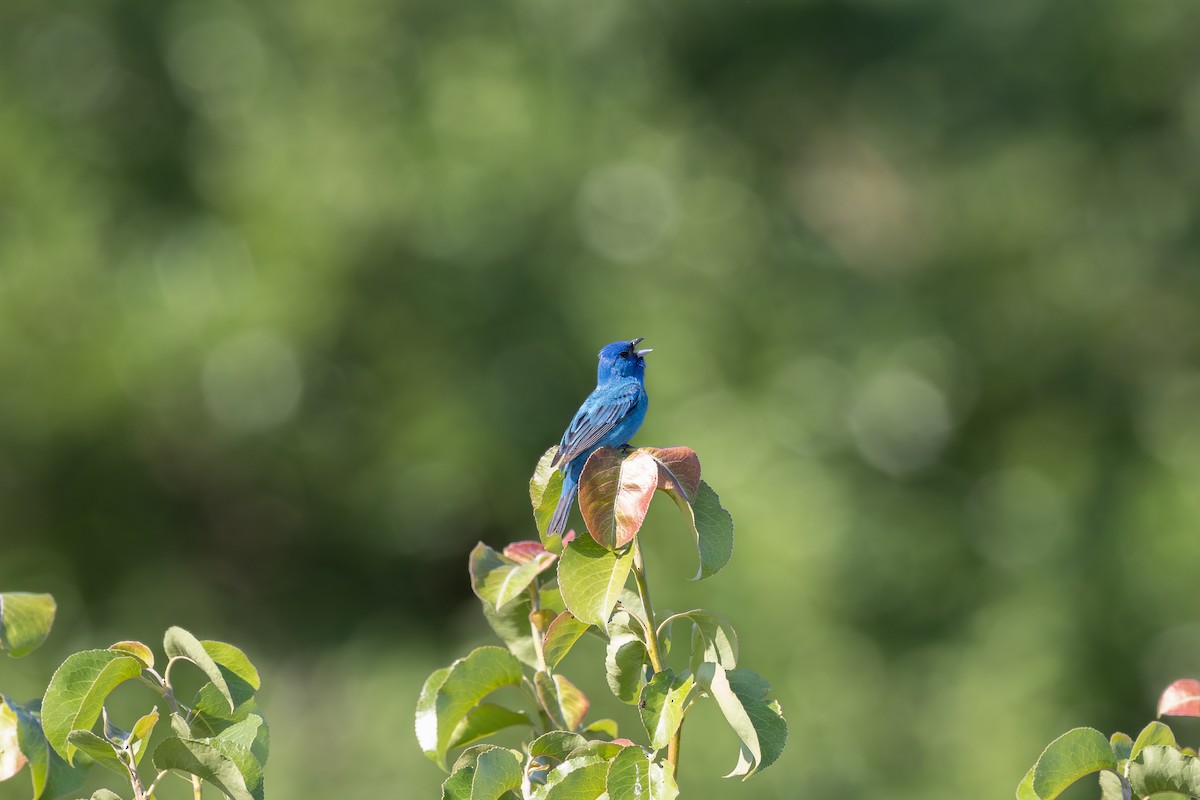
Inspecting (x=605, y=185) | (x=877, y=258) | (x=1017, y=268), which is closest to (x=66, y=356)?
(x=605, y=185)

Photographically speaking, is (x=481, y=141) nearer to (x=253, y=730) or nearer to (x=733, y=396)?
(x=733, y=396)

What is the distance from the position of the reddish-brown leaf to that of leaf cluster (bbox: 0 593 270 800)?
0.53 metres

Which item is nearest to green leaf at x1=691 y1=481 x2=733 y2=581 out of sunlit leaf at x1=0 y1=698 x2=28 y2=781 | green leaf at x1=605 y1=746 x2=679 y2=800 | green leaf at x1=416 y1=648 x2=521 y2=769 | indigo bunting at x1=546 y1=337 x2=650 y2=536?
green leaf at x1=605 y1=746 x2=679 y2=800

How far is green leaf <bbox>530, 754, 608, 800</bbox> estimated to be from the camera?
1.40 meters

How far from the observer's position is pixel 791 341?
878 cm

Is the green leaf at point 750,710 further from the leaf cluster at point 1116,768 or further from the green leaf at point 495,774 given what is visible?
the green leaf at point 495,774

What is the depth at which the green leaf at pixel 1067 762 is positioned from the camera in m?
1.44

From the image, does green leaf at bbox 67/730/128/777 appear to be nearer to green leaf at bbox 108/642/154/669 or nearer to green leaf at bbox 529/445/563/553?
green leaf at bbox 108/642/154/669

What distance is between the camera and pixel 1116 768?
1.49 metres

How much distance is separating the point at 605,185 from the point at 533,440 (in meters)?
1.83

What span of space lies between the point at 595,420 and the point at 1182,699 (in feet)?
4.65

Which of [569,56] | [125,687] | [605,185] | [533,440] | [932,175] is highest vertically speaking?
[569,56]

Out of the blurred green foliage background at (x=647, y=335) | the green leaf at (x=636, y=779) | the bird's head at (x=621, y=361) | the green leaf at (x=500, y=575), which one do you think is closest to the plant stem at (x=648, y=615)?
the green leaf at (x=636, y=779)

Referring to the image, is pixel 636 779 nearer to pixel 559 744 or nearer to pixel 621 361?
pixel 559 744
